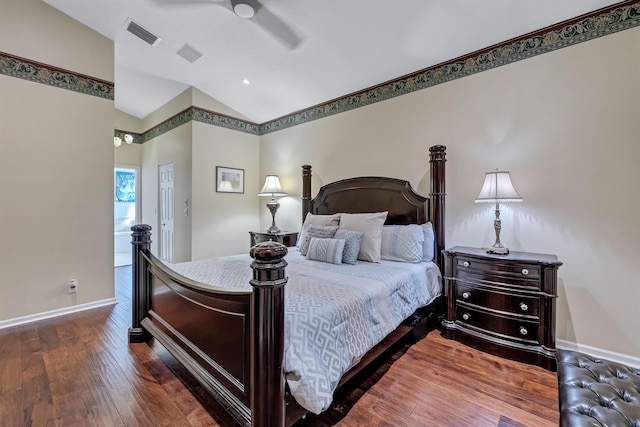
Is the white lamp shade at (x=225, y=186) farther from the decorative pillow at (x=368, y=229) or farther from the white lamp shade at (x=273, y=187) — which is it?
the decorative pillow at (x=368, y=229)

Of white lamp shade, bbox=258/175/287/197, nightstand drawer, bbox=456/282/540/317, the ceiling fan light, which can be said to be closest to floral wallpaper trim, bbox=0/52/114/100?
the ceiling fan light

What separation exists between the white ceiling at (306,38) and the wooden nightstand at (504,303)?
2030 mm

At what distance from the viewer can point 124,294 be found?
12.9 feet

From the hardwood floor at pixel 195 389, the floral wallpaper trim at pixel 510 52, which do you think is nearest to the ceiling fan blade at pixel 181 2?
the floral wallpaper trim at pixel 510 52

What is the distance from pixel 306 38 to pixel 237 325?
2.90 m

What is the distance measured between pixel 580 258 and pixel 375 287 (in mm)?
1810

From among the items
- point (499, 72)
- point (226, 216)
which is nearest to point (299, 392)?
point (499, 72)

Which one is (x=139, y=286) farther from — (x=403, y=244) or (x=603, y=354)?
(x=603, y=354)

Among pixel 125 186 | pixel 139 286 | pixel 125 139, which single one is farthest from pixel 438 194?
pixel 125 186

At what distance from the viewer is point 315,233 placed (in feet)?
10.2

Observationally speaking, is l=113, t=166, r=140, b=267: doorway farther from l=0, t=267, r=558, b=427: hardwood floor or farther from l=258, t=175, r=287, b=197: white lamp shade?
l=0, t=267, r=558, b=427: hardwood floor

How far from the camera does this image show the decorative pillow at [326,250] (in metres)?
2.70

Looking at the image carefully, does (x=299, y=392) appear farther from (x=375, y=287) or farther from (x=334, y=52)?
(x=334, y=52)

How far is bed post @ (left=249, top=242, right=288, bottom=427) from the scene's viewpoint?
4.21 feet
